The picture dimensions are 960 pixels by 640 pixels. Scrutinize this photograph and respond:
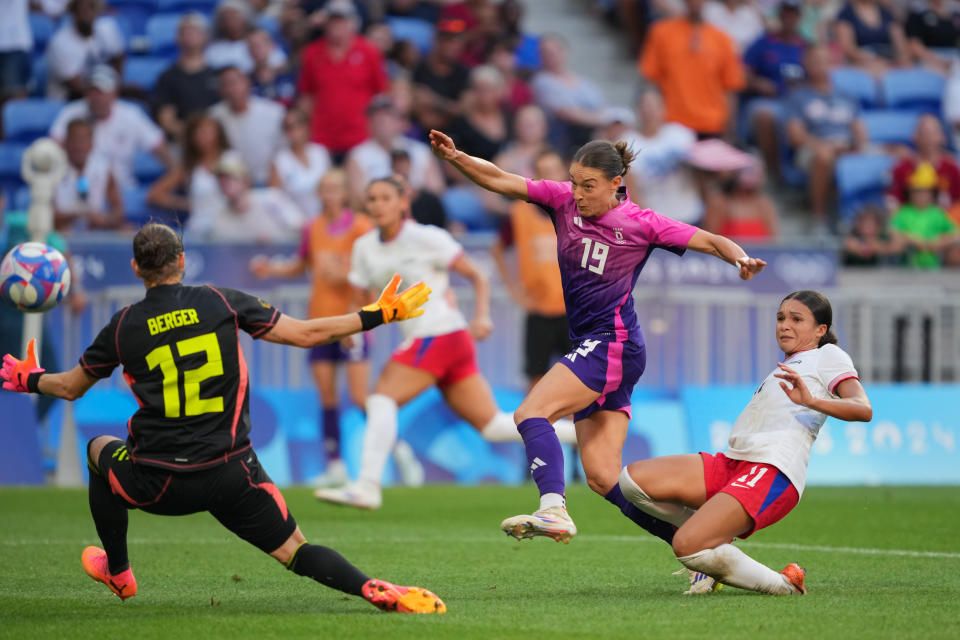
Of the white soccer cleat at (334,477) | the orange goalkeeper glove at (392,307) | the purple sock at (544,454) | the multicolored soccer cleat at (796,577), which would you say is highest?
the orange goalkeeper glove at (392,307)

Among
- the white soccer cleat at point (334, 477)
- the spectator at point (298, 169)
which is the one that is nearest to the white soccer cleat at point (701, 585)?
the white soccer cleat at point (334, 477)

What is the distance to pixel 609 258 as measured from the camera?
7008 millimetres

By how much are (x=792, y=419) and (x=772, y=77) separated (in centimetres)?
1260

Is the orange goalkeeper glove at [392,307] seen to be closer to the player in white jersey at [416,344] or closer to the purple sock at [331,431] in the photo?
the player in white jersey at [416,344]

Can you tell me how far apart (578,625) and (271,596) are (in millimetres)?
1690

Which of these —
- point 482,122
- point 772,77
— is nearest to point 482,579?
point 482,122

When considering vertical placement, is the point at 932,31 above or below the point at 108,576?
above

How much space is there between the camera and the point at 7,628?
18.3 ft

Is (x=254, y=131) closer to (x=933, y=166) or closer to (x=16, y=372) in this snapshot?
(x=933, y=166)

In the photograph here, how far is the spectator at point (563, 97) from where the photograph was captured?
16969 mm

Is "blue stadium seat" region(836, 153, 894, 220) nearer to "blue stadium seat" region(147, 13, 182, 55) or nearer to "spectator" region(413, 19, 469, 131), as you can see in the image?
"spectator" region(413, 19, 469, 131)

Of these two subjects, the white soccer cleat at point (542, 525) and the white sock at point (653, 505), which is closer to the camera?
the white soccer cleat at point (542, 525)

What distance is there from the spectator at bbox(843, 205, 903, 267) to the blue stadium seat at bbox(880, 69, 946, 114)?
11.8 ft

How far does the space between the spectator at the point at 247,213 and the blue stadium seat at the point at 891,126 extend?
318 inches
